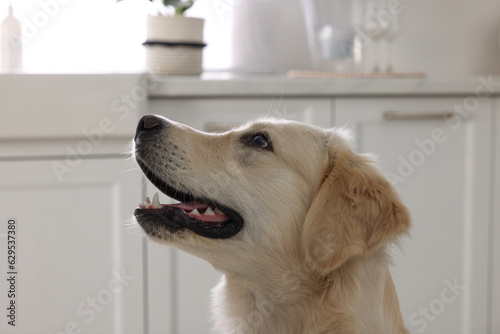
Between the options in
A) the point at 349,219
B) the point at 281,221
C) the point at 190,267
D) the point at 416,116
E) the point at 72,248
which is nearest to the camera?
the point at 349,219

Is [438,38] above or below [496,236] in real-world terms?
above

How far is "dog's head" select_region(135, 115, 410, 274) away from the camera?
4.27ft

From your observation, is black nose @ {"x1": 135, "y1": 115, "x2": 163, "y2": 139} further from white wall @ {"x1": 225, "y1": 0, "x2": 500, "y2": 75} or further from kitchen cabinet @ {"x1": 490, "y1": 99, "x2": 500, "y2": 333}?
white wall @ {"x1": 225, "y1": 0, "x2": 500, "y2": 75}

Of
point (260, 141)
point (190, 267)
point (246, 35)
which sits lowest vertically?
point (190, 267)

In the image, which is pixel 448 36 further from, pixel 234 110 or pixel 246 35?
pixel 234 110

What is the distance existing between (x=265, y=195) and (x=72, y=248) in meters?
0.85

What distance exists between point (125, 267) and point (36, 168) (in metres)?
0.44

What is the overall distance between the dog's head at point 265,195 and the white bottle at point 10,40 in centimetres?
131

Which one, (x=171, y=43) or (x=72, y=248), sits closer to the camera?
(x=72, y=248)

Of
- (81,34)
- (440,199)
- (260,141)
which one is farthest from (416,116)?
(81,34)

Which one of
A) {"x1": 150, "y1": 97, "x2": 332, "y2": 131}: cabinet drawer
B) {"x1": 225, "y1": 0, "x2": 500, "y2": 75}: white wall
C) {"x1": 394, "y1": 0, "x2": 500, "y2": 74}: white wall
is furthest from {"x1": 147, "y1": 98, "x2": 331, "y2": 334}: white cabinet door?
{"x1": 394, "y1": 0, "x2": 500, "y2": 74}: white wall

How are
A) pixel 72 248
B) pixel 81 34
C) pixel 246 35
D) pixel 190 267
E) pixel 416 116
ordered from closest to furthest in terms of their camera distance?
pixel 72 248
pixel 190 267
pixel 416 116
pixel 81 34
pixel 246 35

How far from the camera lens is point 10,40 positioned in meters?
2.46

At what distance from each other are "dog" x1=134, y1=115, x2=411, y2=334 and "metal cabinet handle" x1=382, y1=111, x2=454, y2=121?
0.75 meters
